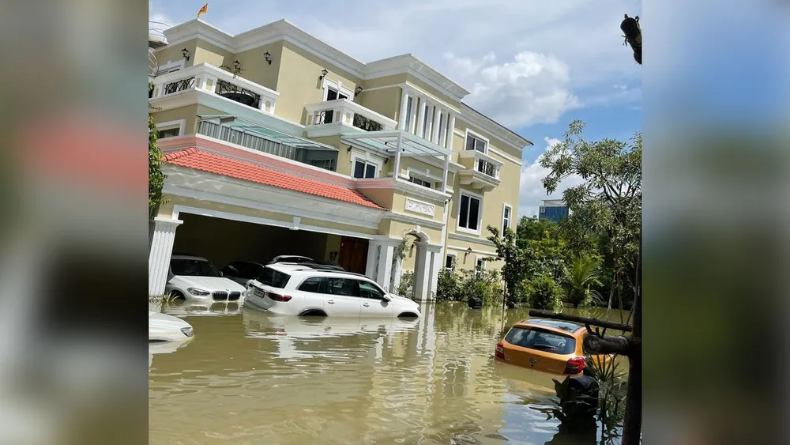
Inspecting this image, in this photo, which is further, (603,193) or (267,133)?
(267,133)

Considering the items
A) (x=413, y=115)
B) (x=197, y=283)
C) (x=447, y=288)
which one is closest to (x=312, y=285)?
(x=197, y=283)

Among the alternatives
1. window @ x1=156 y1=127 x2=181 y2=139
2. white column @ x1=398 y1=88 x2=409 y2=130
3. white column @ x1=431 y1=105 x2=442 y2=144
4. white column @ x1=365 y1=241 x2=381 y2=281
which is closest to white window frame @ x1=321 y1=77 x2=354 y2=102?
white column @ x1=398 y1=88 x2=409 y2=130

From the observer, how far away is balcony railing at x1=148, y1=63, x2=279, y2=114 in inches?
805

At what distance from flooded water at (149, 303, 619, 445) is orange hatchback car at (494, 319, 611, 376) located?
0.99 ft

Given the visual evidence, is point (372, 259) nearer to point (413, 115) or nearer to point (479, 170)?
point (413, 115)

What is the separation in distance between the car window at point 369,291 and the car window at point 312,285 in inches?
61.4

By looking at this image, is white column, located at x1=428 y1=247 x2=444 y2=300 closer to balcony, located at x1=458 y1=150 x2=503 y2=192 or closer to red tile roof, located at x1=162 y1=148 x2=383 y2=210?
red tile roof, located at x1=162 y1=148 x2=383 y2=210

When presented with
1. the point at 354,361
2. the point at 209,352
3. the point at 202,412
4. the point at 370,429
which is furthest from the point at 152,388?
the point at 354,361

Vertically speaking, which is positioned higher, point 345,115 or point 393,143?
point 345,115

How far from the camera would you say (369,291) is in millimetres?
16062

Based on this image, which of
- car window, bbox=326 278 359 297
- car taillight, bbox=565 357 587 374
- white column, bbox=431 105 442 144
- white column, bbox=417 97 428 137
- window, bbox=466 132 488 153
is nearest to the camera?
car taillight, bbox=565 357 587 374

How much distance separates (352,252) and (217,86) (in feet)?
33.3

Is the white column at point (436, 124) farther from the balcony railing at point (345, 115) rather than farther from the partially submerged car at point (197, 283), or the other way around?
the partially submerged car at point (197, 283)
